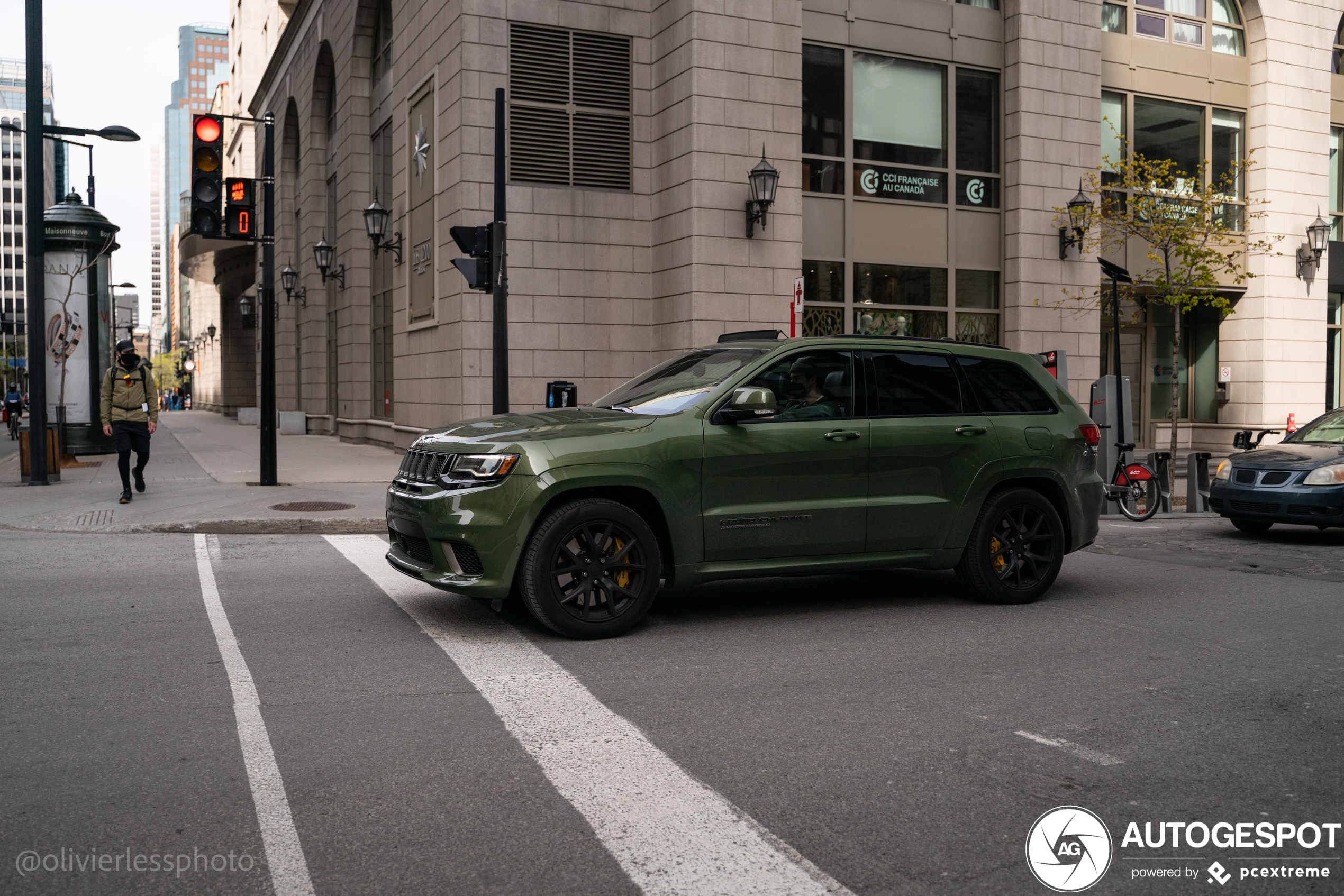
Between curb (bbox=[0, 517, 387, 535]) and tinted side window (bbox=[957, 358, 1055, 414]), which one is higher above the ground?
tinted side window (bbox=[957, 358, 1055, 414])

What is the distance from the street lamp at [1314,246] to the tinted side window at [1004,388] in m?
20.5

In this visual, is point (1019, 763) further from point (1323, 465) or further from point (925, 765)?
point (1323, 465)

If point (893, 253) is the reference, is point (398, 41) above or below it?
above

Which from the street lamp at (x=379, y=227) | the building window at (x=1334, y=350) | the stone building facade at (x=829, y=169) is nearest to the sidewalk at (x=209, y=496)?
the stone building facade at (x=829, y=169)

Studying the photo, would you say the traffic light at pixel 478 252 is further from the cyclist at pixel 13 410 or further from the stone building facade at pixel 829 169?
the cyclist at pixel 13 410

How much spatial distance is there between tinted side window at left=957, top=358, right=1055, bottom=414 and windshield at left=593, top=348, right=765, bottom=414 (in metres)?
1.67

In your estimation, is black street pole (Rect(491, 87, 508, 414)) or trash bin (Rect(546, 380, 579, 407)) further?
black street pole (Rect(491, 87, 508, 414))

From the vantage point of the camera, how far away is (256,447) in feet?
80.8

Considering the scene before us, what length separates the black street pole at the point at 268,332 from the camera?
14.6 m

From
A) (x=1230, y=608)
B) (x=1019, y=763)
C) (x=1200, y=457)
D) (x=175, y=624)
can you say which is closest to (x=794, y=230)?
(x=1200, y=457)

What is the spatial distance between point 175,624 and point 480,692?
8.39ft

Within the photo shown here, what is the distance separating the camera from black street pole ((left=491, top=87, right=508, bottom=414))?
Answer: 12.6m

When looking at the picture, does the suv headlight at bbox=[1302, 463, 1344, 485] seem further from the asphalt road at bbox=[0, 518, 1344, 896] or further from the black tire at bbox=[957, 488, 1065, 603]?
the black tire at bbox=[957, 488, 1065, 603]

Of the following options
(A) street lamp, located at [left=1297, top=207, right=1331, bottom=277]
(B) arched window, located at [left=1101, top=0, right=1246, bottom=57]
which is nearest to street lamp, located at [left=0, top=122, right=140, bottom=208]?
(B) arched window, located at [left=1101, top=0, right=1246, bottom=57]
